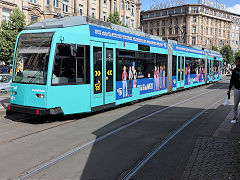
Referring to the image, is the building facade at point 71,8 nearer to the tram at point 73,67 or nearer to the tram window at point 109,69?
the tram at point 73,67

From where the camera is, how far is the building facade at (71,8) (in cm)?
3002

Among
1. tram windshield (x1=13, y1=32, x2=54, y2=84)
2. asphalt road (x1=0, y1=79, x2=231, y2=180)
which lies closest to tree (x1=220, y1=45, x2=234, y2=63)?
asphalt road (x1=0, y1=79, x2=231, y2=180)

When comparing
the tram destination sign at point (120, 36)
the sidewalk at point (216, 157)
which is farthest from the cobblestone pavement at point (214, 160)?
the tram destination sign at point (120, 36)

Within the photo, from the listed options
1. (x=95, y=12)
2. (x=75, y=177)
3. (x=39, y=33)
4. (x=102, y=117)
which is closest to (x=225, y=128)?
(x=102, y=117)

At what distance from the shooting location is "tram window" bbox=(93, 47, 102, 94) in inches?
358

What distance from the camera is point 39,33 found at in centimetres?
823

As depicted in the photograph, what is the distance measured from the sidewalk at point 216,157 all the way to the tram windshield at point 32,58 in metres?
4.77

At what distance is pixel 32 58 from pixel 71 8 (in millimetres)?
31757

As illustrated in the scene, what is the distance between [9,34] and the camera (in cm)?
2500

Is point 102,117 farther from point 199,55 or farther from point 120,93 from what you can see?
point 199,55

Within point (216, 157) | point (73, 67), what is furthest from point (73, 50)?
point (216, 157)

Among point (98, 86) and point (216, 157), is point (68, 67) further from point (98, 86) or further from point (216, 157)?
point (216, 157)

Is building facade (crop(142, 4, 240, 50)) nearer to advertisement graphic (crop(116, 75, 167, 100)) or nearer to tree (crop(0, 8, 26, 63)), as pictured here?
tree (crop(0, 8, 26, 63))

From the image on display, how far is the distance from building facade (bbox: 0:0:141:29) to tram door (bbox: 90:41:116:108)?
14110 millimetres
